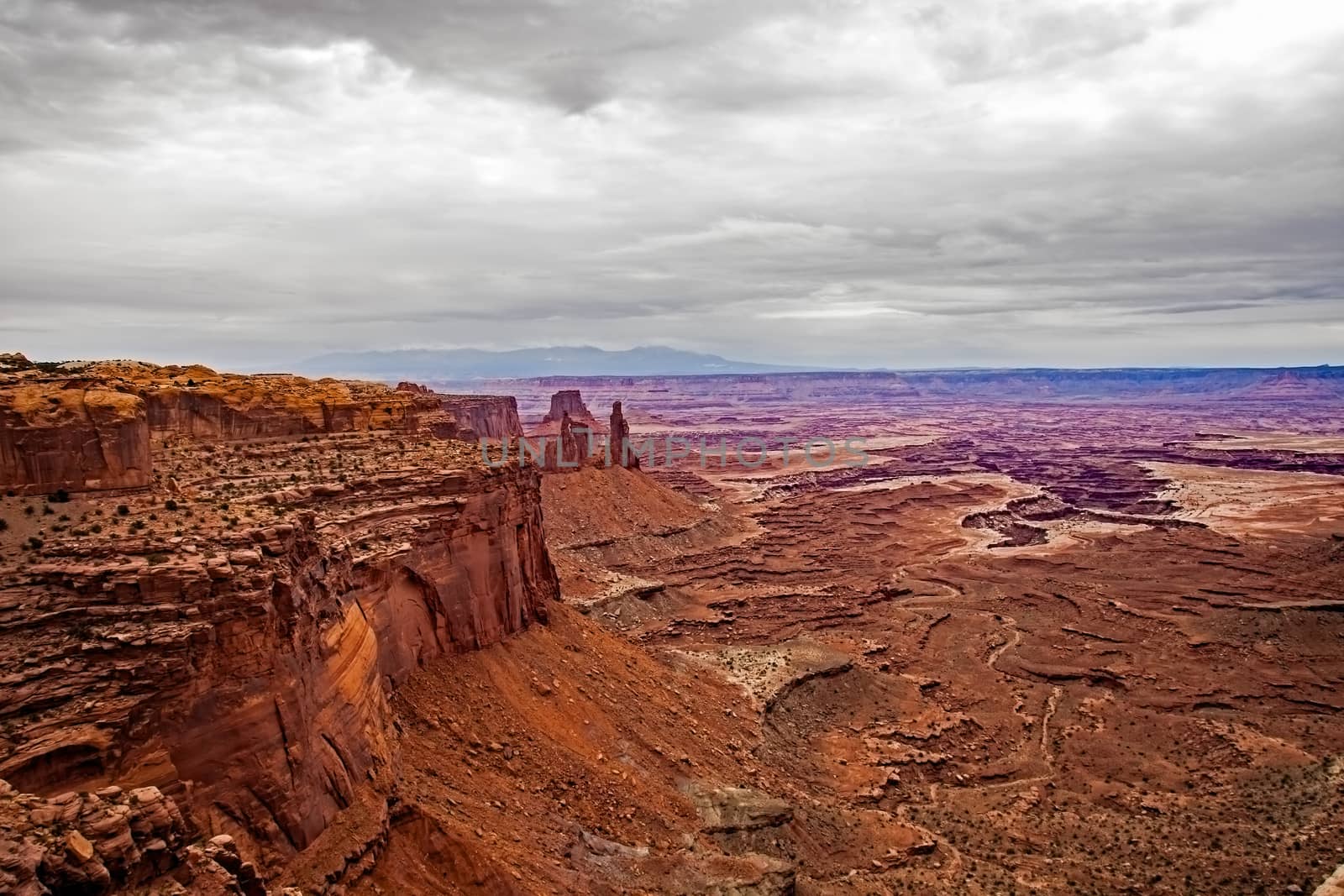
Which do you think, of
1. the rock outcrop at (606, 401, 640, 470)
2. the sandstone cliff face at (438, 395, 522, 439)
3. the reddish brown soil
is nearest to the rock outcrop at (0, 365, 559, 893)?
the reddish brown soil

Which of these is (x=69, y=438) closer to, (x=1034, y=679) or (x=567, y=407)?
(x=1034, y=679)

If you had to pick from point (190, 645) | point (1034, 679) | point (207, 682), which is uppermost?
point (190, 645)

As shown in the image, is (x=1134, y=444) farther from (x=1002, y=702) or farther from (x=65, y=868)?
(x=65, y=868)

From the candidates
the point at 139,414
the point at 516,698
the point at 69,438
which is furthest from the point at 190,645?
the point at 516,698

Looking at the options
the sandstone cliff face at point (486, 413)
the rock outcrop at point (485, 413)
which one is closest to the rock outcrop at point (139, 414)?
the rock outcrop at point (485, 413)

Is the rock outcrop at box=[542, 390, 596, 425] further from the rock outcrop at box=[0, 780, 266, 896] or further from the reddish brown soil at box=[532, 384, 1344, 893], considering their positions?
the rock outcrop at box=[0, 780, 266, 896]

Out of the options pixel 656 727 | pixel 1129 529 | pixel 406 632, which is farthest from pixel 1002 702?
pixel 1129 529
